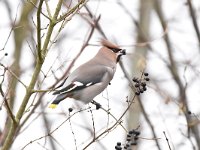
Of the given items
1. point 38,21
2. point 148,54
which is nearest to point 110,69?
point 38,21

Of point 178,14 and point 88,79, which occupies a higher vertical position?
point 178,14

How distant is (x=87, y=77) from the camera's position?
5328 mm

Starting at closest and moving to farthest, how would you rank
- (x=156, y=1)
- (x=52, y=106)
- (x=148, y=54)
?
(x=52, y=106) < (x=156, y=1) < (x=148, y=54)

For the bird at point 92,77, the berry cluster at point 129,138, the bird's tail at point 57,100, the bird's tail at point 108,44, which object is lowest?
the berry cluster at point 129,138

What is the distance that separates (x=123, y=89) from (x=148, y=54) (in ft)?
3.12

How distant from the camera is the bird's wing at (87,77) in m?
5.08

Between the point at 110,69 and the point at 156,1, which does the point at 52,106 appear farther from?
the point at 156,1

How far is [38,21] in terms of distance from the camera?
394 cm

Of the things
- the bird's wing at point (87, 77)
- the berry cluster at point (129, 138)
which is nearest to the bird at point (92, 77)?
the bird's wing at point (87, 77)

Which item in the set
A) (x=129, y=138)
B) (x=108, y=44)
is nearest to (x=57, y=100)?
(x=129, y=138)

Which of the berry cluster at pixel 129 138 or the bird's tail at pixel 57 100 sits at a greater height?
the bird's tail at pixel 57 100

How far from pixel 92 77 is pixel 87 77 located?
0.04m

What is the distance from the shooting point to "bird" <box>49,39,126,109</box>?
16.3 feet

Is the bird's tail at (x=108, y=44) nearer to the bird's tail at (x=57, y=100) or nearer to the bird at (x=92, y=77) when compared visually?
the bird at (x=92, y=77)
